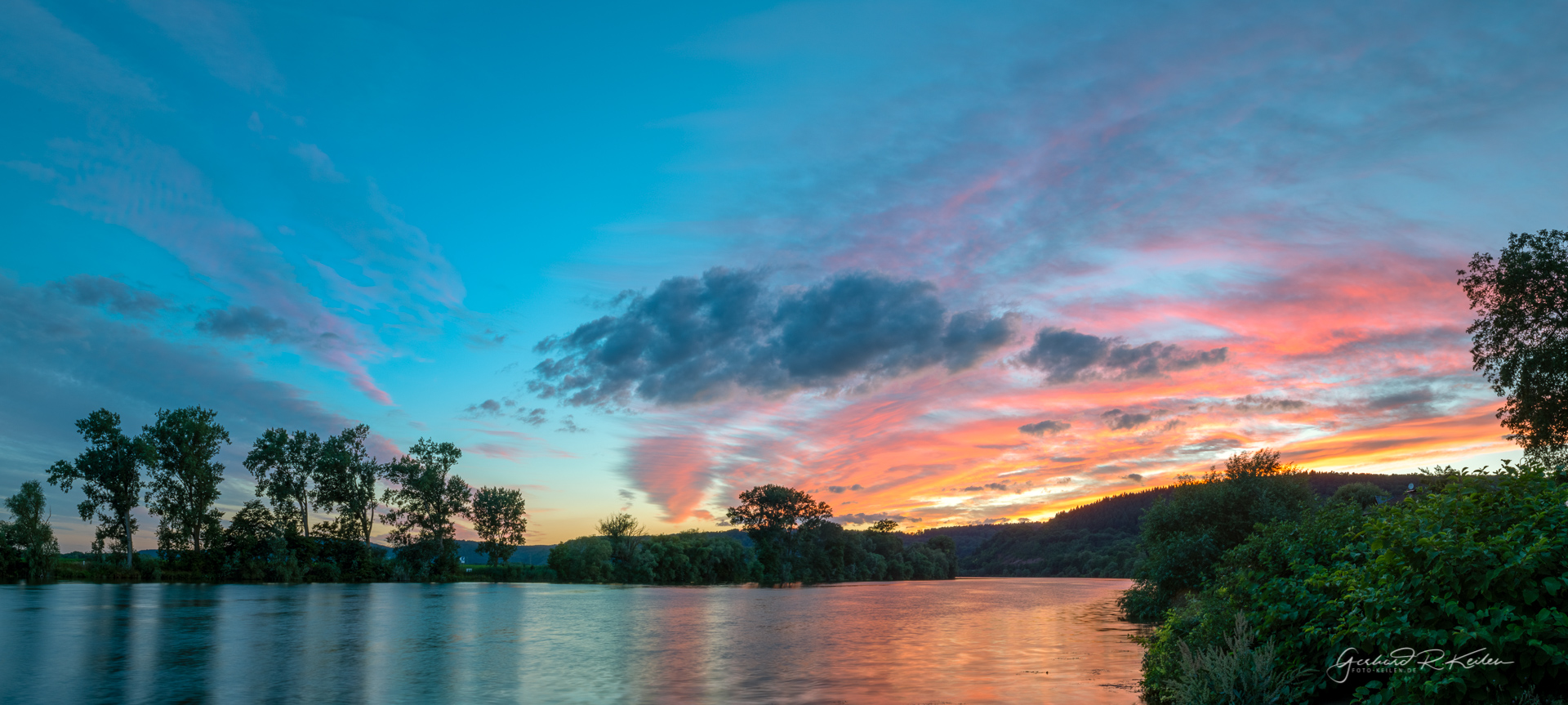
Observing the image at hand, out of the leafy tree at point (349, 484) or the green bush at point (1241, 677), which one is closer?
the green bush at point (1241, 677)

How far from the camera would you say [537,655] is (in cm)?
2759

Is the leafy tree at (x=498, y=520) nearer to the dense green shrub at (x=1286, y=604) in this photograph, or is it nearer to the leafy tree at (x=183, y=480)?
the leafy tree at (x=183, y=480)

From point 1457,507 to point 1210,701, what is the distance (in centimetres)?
451

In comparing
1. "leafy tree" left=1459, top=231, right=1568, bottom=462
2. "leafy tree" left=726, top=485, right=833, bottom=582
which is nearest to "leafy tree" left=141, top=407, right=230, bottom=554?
Answer: "leafy tree" left=726, top=485, right=833, bottom=582

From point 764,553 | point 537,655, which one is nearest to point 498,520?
point 764,553

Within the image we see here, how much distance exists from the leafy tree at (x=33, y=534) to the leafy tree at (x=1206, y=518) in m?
94.0

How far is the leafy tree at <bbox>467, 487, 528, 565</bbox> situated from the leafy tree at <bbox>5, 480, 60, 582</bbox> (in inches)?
1624

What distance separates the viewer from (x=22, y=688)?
1895cm

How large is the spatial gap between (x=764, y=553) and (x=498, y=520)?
171ft

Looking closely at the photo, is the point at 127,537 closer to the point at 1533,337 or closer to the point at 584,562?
the point at 584,562

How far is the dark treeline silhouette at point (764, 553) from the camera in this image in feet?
372

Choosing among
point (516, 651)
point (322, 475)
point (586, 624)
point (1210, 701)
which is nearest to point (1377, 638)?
point (1210, 701)

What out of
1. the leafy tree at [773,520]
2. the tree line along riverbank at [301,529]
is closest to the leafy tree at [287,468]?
the tree line along riverbank at [301,529]

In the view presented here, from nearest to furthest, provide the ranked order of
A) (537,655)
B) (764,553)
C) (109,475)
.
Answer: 1. (537,655)
2. (109,475)
3. (764,553)
